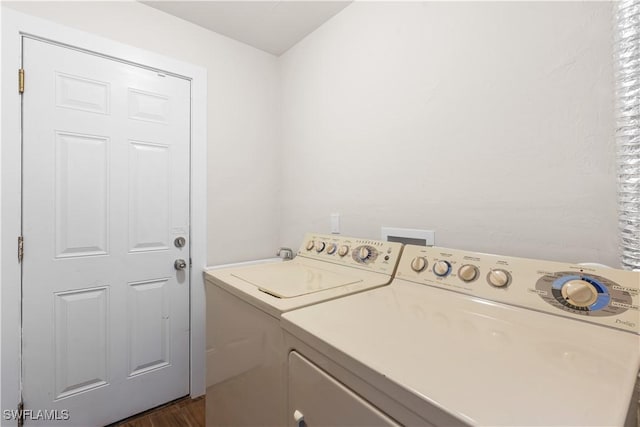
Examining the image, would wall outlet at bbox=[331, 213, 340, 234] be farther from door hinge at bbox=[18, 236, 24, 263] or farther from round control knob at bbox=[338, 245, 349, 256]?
door hinge at bbox=[18, 236, 24, 263]

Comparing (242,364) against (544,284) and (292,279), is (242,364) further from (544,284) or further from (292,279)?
A: (544,284)

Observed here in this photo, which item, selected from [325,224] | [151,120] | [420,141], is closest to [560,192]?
[420,141]

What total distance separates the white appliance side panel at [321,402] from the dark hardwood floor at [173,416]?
1.21 m

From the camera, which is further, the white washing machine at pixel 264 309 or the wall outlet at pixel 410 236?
the wall outlet at pixel 410 236

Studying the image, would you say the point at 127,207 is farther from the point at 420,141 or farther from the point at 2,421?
the point at 420,141

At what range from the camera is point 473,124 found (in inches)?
43.6

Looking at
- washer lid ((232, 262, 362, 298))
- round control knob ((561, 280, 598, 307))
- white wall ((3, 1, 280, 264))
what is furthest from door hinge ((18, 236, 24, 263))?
round control knob ((561, 280, 598, 307))

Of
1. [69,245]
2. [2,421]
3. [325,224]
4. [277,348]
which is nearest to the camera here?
[277,348]

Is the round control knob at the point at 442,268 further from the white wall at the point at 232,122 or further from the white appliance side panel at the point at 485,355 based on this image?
the white wall at the point at 232,122

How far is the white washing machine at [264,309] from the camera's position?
0.84 metres

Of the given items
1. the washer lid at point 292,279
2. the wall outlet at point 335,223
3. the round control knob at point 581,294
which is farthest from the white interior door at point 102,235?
the round control knob at point 581,294

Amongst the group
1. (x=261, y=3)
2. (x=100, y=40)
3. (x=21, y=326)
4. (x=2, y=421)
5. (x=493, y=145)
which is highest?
(x=261, y=3)

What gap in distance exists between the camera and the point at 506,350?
577 millimetres

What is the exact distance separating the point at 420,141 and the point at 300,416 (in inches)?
45.5
